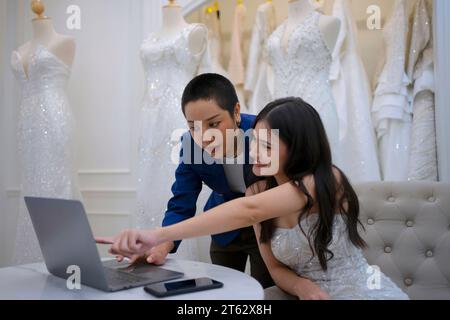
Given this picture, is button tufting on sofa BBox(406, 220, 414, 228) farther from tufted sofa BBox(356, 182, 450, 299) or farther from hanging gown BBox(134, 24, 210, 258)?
hanging gown BBox(134, 24, 210, 258)

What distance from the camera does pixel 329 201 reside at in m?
1.12

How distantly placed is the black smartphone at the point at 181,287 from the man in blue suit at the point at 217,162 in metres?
0.36

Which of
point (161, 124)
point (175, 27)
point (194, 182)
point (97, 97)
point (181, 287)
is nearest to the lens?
point (181, 287)

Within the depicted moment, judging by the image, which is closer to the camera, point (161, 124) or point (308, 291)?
point (308, 291)

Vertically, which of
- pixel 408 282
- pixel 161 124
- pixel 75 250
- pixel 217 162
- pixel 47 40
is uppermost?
pixel 47 40

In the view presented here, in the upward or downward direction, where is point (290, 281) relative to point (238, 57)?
downward

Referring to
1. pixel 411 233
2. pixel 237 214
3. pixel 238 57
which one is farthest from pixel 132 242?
pixel 238 57

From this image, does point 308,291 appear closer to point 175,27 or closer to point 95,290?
point 95,290

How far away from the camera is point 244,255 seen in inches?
66.7

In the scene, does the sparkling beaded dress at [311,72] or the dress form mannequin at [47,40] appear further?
the dress form mannequin at [47,40]

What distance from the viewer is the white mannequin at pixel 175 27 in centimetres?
253

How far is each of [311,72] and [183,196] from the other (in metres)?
0.99

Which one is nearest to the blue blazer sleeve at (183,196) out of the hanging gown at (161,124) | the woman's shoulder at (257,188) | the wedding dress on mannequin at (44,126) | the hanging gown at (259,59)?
the woman's shoulder at (257,188)

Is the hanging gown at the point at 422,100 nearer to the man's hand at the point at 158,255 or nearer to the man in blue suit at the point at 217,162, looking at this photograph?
the man in blue suit at the point at 217,162
